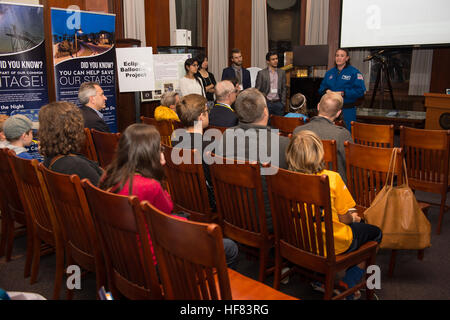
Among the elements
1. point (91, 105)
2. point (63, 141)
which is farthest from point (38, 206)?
point (91, 105)

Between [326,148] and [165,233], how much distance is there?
5.51 ft

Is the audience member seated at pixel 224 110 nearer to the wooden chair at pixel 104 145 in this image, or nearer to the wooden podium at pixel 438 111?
the wooden chair at pixel 104 145

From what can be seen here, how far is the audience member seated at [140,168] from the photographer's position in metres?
1.71

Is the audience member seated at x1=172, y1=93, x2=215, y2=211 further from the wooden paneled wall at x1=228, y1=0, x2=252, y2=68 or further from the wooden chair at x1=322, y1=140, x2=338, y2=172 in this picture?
the wooden paneled wall at x1=228, y1=0, x2=252, y2=68

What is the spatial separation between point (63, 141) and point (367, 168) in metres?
1.85

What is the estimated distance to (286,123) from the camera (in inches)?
162

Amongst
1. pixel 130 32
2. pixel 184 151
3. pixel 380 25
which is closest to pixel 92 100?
pixel 184 151

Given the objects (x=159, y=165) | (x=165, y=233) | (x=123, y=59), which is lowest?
(x=165, y=233)

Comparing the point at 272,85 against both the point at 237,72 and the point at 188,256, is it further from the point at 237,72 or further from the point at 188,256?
the point at 188,256

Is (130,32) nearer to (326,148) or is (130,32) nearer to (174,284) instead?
(326,148)

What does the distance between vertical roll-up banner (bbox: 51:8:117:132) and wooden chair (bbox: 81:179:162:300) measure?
3.62 m

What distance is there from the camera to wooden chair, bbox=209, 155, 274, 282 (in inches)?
81.4

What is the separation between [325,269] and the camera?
1.92 meters

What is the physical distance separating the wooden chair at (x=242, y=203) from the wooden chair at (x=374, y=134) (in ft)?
5.09
